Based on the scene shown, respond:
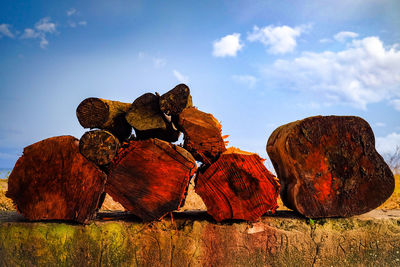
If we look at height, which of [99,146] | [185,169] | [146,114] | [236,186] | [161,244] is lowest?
[161,244]

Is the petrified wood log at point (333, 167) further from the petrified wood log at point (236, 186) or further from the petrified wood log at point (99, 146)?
the petrified wood log at point (99, 146)

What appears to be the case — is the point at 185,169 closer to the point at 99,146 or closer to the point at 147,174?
the point at 147,174

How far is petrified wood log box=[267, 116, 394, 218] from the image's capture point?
8.73 ft

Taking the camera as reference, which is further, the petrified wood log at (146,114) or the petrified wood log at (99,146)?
the petrified wood log at (146,114)

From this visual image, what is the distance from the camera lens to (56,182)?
2557 mm

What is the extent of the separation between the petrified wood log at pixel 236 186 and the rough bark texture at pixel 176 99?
0.55m

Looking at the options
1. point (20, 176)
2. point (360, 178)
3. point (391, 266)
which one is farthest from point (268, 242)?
point (20, 176)

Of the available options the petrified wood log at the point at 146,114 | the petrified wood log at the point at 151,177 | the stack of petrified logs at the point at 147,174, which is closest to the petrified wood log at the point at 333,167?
the stack of petrified logs at the point at 147,174

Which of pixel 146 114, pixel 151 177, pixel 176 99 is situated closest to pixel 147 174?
pixel 151 177

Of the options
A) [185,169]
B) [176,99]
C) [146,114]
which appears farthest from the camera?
[146,114]

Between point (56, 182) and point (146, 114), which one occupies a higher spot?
point (146, 114)

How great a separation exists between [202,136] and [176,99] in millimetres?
385

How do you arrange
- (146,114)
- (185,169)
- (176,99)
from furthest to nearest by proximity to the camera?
(146,114) → (176,99) → (185,169)

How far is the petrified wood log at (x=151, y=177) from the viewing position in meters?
2.45
